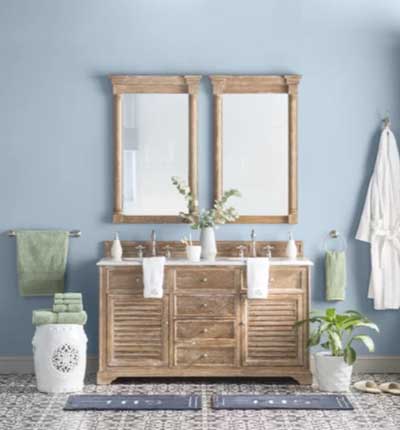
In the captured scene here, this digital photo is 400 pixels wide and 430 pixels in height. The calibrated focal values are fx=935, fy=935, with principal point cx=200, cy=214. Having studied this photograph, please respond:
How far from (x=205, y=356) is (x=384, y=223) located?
1545 mm

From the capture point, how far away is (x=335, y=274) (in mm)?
6320

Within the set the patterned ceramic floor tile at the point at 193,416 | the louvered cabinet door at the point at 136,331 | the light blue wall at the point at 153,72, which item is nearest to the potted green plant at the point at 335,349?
the patterned ceramic floor tile at the point at 193,416

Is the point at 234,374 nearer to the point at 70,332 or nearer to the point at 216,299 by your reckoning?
the point at 216,299

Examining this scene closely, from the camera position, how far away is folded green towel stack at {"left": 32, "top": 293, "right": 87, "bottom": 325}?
5.84 m

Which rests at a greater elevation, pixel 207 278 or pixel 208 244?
pixel 208 244

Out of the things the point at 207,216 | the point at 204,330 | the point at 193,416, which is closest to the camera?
the point at 193,416

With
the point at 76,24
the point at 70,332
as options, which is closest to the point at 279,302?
the point at 70,332

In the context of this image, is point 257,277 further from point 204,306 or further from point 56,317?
point 56,317

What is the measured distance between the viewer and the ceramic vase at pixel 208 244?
615cm

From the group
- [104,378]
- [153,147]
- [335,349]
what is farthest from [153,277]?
[335,349]

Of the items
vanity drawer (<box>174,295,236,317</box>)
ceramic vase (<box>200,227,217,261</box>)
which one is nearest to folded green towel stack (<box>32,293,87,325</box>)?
vanity drawer (<box>174,295,236,317</box>)

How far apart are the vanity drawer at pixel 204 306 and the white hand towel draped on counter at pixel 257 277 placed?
0.16m

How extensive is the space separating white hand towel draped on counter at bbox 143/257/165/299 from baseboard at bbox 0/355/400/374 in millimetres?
781

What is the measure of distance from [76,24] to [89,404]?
8.53 feet
